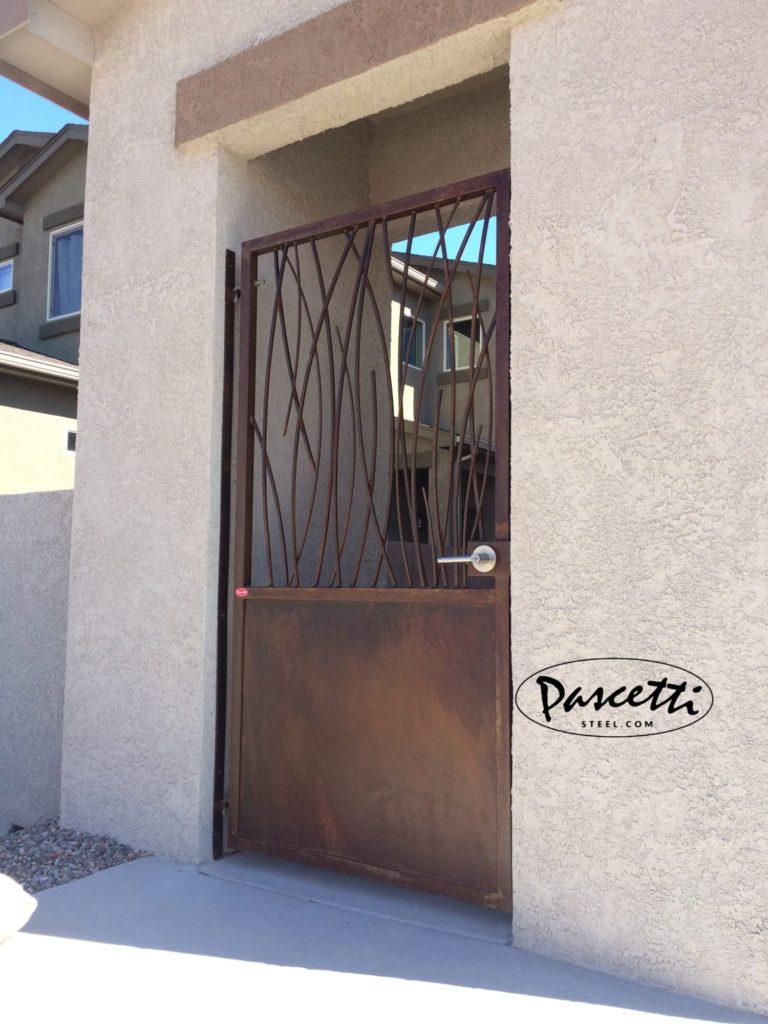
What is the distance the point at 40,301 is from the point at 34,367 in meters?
2.47

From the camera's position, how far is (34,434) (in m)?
11.7

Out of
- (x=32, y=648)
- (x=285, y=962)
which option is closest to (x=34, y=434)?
(x=32, y=648)

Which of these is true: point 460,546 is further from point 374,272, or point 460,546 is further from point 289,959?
point 374,272

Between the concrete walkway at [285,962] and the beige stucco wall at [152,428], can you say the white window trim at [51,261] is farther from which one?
the concrete walkway at [285,962]

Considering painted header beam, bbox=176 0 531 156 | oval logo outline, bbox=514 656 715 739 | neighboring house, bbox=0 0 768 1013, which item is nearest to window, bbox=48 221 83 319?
neighboring house, bbox=0 0 768 1013

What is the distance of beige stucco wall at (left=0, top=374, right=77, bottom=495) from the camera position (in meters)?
11.3

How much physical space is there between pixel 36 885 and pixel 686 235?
386cm

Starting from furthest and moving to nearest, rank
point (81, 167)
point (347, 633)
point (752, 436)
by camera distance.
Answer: point (81, 167) < point (347, 633) < point (752, 436)

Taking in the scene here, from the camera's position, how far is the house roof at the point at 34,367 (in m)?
11.1

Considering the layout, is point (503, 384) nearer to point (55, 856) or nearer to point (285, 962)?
point (285, 962)

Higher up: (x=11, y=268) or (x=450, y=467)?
(x=11, y=268)

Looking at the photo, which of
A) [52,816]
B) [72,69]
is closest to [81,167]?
[72,69]

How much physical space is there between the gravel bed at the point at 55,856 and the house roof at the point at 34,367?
7.14m

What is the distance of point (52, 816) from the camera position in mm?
5262
